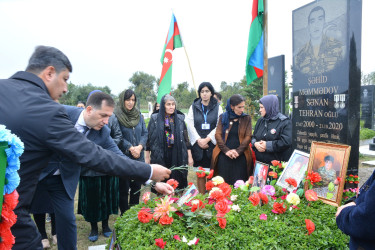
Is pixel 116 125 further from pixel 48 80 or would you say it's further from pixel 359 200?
pixel 359 200

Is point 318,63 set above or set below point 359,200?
above

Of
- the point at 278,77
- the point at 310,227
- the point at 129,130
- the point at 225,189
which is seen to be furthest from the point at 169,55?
the point at 310,227

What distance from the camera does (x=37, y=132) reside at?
1390 mm

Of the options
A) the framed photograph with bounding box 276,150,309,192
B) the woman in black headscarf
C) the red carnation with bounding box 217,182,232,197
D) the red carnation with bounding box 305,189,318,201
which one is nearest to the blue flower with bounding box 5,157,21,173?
the red carnation with bounding box 217,182,232,197

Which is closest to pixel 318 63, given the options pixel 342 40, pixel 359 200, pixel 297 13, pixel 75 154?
pixel 342 40

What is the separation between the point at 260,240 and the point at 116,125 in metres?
2.73

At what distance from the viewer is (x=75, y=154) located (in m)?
1.48

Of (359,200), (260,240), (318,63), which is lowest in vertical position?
(260,240)

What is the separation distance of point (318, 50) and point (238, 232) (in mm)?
2269

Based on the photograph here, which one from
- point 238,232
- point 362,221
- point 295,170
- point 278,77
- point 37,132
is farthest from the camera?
point 278,77

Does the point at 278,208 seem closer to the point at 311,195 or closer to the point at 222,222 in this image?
the point at 311,195

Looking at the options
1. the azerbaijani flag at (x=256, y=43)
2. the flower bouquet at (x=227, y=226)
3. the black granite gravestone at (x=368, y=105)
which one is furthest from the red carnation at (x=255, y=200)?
the black granite gravestone at (x=368, y=105)

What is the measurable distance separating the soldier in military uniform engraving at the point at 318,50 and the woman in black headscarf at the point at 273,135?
0.59m

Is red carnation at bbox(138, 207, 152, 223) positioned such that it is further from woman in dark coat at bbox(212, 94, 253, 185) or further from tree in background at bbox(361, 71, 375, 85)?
tree in background at bbox(361, 71, 375, 85)
